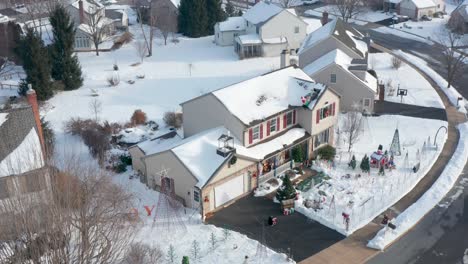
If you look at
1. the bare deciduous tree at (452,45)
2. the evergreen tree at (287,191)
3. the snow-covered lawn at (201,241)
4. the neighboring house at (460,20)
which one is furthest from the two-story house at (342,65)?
the neighboring house at (460,20)

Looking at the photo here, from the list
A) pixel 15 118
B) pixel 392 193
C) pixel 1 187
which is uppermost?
pixel 15 118

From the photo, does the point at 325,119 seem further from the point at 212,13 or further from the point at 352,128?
the point at 212,13

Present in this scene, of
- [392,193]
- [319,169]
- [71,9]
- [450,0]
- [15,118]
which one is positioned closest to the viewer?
[15,118]

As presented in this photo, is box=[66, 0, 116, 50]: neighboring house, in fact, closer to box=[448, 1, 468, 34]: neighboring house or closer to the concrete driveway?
the concrete driveway

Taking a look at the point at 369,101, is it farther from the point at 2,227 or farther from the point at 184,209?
the point at 2,227

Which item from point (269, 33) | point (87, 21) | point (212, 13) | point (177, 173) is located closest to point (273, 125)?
point (177, 173)

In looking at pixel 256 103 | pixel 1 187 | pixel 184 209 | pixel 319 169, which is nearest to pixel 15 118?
pixel 1 187
